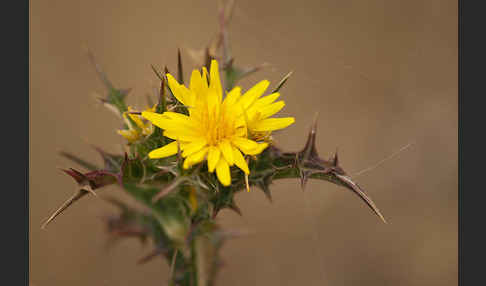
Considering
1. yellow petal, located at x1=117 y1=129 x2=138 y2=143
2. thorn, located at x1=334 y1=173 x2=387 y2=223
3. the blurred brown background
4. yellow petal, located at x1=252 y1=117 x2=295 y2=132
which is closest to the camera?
thorn, located at x1=334 y1=173 x2=387 y2=223

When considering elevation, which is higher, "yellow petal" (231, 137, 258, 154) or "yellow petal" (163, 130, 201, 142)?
"yellow petal" (163, 130, 201, 142)

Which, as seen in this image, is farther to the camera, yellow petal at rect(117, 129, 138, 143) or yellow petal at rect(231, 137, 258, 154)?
yellow petal at rect(117, 129, 138, 143)

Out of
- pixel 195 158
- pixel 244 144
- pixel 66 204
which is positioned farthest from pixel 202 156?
pixel 66 204

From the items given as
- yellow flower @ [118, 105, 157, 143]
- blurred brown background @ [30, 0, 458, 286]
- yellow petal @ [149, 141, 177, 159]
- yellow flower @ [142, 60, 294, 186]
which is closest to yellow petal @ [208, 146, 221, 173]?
yellow flower @ [142, 60, 294, 186]

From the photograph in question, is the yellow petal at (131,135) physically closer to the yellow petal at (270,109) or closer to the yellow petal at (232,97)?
the yellow petal at (232,97)

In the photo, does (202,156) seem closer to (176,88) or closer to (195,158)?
(195,158)

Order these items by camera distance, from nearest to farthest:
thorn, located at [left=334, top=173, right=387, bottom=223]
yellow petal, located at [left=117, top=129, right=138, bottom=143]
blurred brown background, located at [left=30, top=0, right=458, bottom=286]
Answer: thorn, located at [left=334, top=173, right=387, bottom=223]
yellow petal, located at [left=117, top=129, right=138, bottom=143]
blurred brown background, located at [left=30, top=0, right=458, bottom=286]

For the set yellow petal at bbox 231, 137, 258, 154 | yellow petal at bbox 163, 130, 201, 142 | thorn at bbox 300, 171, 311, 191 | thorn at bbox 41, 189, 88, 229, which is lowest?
thorn at bbox 41, 189, 88, 229

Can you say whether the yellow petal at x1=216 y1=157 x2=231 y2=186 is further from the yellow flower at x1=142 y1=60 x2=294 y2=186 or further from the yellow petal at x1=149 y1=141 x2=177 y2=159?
the yellow petal at x1=149 y1=141 x2=177 y2=159
